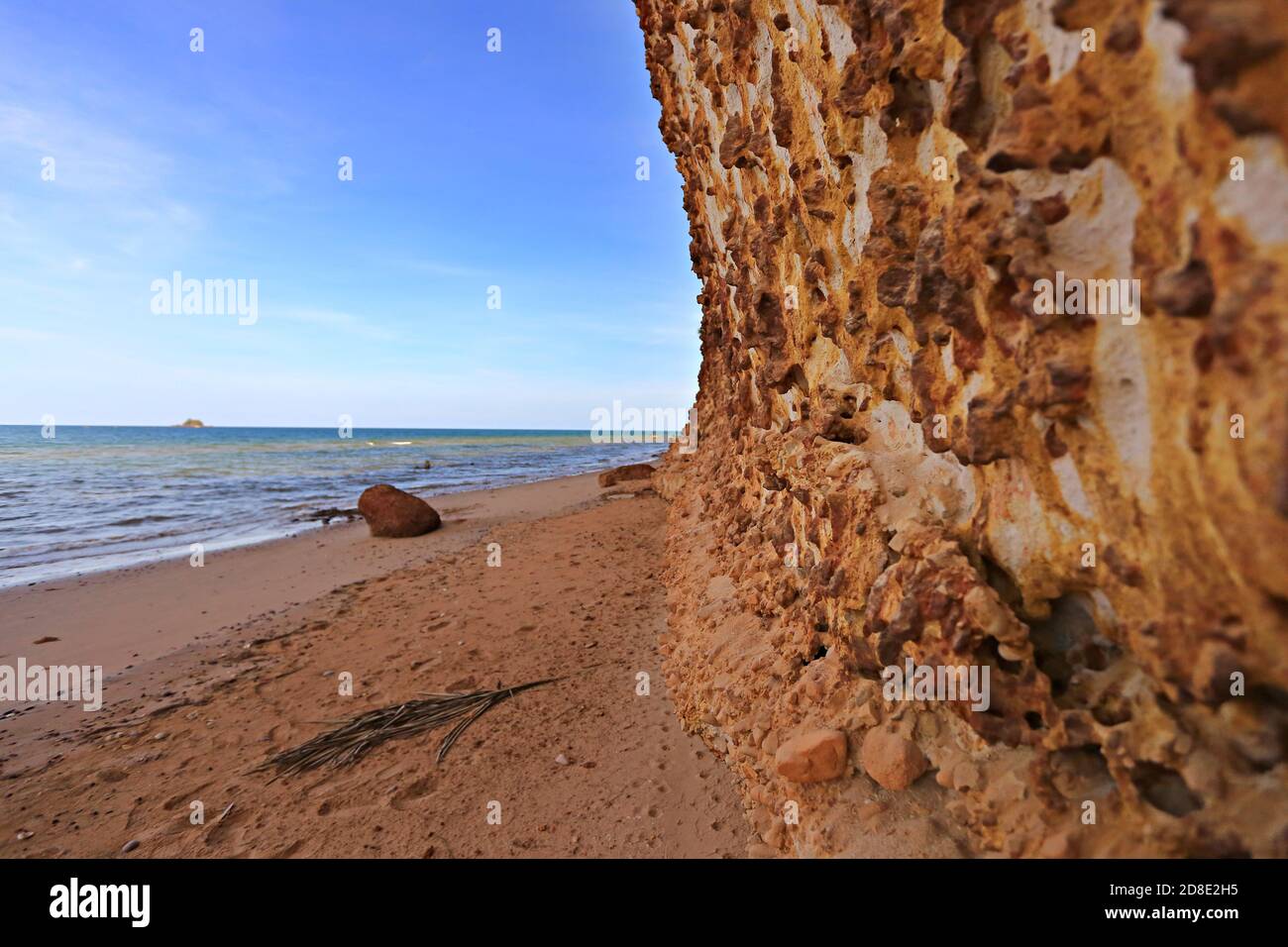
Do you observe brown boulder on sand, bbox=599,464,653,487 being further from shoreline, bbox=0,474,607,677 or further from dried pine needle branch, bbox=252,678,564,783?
dried pine needle branch, bbox=252,678,564,783

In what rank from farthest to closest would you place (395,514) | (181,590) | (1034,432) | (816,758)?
(395,514) < (181,590) < (816,758) < (1034,432)

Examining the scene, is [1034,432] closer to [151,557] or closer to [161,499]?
[151,557]

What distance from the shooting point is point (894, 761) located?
2492mm

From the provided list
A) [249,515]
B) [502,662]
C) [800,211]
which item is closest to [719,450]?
[502,662]

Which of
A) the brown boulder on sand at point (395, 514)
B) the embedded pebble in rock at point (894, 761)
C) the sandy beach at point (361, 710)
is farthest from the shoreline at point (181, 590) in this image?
the embedded pebble in rock at point (894, 761)

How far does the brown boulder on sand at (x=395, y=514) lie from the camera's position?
40.4 feet

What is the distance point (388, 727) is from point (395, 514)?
8.78m

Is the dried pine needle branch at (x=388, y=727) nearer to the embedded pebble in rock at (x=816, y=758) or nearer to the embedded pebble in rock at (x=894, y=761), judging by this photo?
the embedded pebble in rock at (x=816, y=758)

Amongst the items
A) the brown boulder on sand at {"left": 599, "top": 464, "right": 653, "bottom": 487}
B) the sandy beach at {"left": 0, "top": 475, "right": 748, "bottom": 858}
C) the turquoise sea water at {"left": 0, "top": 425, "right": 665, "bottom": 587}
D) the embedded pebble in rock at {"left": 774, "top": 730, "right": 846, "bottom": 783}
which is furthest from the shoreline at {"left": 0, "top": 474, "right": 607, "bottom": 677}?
the embedded pebble in rock at {"left": 774, "top": 730, "right": 846, "bottom": 783}

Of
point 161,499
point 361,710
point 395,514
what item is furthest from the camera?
point 161,499

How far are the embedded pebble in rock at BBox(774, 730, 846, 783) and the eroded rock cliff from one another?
27 millimetres

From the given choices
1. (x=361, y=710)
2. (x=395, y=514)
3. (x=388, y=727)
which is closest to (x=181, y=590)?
(x=395, y=514)

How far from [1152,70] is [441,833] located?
396 centimetres

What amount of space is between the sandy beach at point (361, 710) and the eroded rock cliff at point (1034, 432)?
30.7 inches
